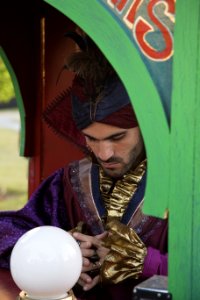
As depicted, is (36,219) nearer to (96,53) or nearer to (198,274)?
(96,53)

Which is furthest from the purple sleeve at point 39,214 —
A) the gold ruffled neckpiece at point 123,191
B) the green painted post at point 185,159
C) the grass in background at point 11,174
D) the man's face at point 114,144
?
the grass in background at point 11,174

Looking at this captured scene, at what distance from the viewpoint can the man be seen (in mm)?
2578

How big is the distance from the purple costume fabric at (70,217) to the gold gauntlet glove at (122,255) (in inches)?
5.2

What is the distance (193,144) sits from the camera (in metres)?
1.90

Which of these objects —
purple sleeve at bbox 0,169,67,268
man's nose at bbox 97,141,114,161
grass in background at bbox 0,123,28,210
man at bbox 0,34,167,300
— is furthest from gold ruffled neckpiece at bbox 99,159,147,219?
grass in background at bbox 0,123,28,210

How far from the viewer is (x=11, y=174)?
13.4m

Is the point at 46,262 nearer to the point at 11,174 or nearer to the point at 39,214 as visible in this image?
the point at 39,214

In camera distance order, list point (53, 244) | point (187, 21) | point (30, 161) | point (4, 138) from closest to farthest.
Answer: point (187, 21) < point (53, 244) < point (30, 161) < point (4, 138)

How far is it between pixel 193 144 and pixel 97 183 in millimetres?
1116

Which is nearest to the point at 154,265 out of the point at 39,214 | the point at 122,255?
the point at 122,255

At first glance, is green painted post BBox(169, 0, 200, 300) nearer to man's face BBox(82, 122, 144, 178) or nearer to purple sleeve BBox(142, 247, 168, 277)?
purple sleeve BBox(142, 247, 168, 277)

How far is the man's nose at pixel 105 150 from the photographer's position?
2.70 m

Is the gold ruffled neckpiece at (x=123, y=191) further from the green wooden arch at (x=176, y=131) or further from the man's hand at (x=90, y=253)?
the green wooden arch at (x=176, y=131)

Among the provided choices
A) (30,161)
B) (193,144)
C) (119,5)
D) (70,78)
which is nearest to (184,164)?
(193,144)
